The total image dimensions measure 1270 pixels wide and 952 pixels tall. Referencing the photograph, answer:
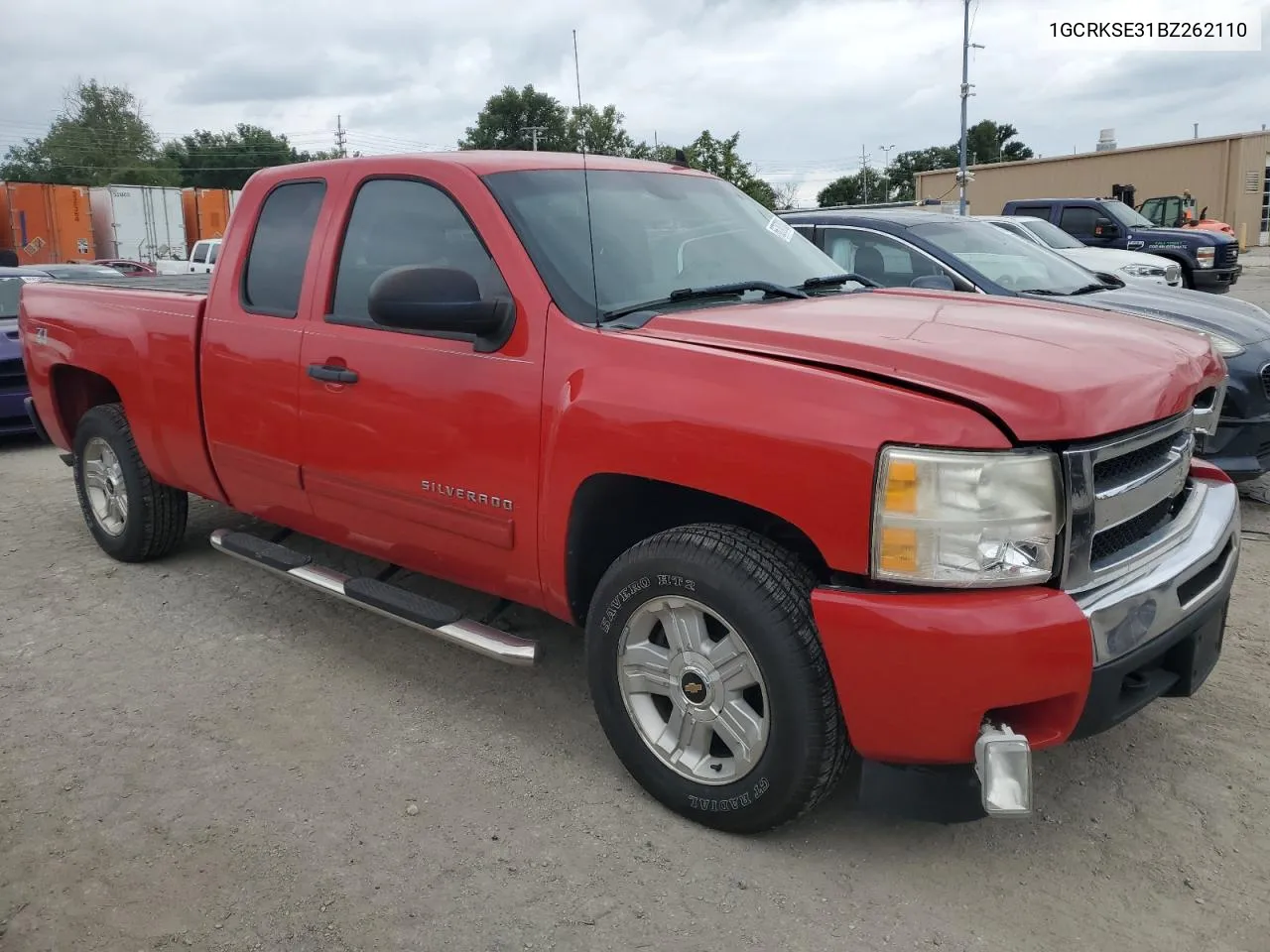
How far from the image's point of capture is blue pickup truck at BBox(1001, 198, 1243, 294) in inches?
636

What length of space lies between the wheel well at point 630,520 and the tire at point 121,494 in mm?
2855

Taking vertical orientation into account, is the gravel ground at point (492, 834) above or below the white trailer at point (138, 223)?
below

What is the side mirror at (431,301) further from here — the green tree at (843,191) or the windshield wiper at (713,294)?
the green tree at (843,191)

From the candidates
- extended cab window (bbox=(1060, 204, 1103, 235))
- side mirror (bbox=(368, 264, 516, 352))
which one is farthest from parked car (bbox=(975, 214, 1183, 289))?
side mirror (bbox=(368, 264, 516, 352))

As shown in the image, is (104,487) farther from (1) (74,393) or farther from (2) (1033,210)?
(2) (1033,210)

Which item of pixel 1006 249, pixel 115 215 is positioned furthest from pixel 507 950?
pixel 115 215

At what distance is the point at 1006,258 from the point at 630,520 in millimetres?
5258

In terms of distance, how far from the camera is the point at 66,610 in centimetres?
467

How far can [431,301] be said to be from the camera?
2.94 m

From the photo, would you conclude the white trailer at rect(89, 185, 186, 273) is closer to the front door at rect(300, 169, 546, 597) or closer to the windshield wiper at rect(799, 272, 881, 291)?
the front door at rect(300, 169, 546, 597)

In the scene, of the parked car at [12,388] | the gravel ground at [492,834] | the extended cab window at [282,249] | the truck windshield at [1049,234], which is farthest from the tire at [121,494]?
the truck windshield at [1049,234]

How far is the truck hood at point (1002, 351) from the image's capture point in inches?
91.6

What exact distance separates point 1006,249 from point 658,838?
5.96 m

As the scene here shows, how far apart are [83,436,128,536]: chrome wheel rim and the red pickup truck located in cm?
111
